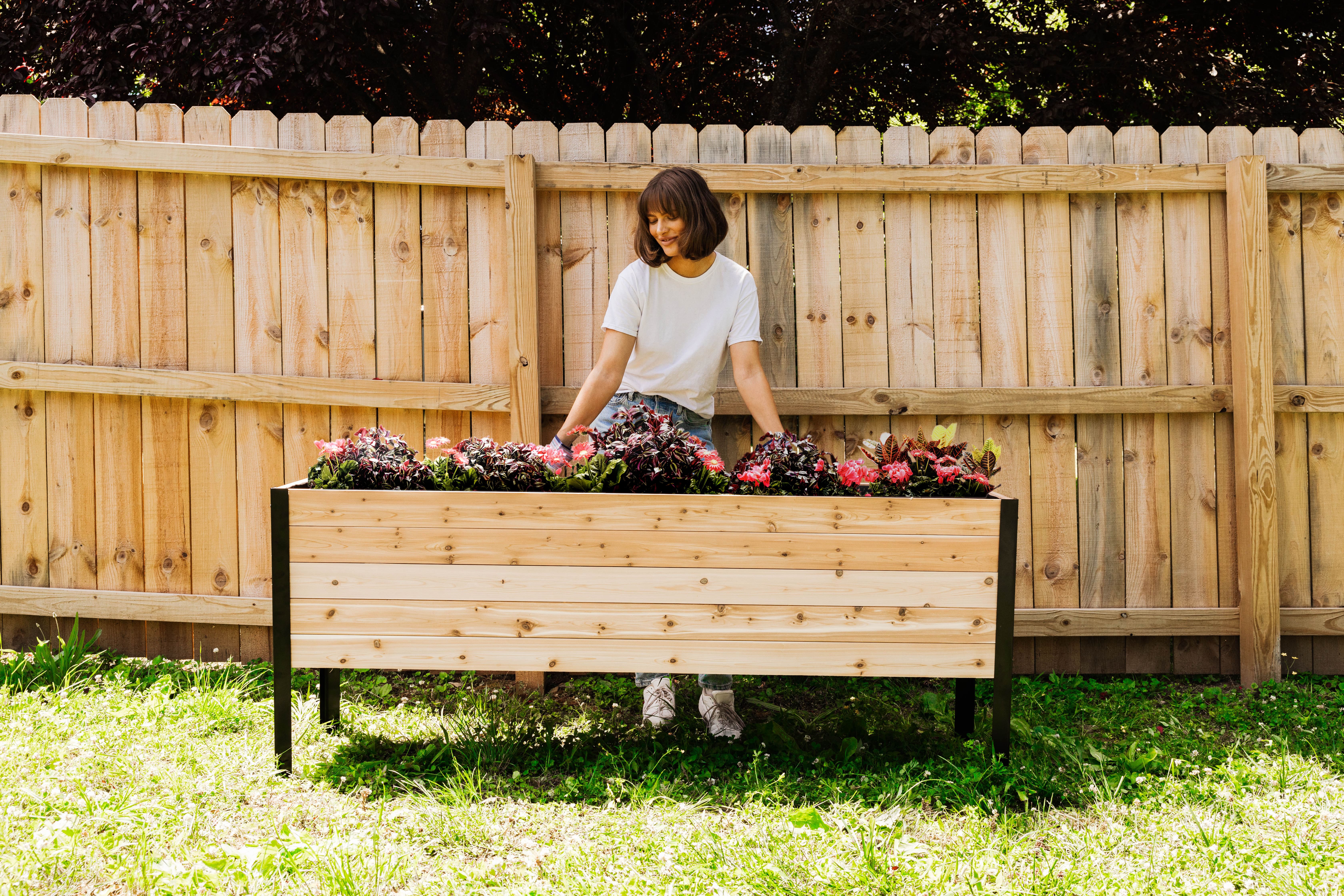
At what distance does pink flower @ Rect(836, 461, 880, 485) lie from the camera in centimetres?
248

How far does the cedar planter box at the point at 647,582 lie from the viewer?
2.42 meters

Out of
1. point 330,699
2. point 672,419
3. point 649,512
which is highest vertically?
point 672,419

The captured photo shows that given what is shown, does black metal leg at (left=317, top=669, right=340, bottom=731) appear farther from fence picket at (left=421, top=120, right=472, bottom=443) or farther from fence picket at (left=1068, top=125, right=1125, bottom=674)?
fence picket at (left=1068, top=125, right=1125, bottom=674)

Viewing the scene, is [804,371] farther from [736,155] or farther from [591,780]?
[591,780]

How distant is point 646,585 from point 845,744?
0.78 meters

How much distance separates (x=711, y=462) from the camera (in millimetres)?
2469

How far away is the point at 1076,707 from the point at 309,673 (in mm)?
2777

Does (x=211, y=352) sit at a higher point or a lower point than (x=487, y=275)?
lower

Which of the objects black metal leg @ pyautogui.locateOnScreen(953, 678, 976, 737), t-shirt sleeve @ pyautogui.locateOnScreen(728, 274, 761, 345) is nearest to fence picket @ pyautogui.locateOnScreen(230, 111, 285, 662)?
t-shirt sleeve @ pyautogui.locateOnScreen(728, 274, 761, 345)

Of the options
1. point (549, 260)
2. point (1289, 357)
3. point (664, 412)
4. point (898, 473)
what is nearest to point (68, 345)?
point (549, 260)

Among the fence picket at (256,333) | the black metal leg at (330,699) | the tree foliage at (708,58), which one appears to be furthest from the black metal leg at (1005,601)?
the tree foliage at (708,58)

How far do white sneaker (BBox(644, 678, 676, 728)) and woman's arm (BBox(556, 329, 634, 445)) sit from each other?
87 cm

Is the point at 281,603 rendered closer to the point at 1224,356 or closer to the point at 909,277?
the point at 909,277

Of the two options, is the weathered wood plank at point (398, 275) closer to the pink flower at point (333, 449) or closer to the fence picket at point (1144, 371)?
the pink flower at point (333, 449)
